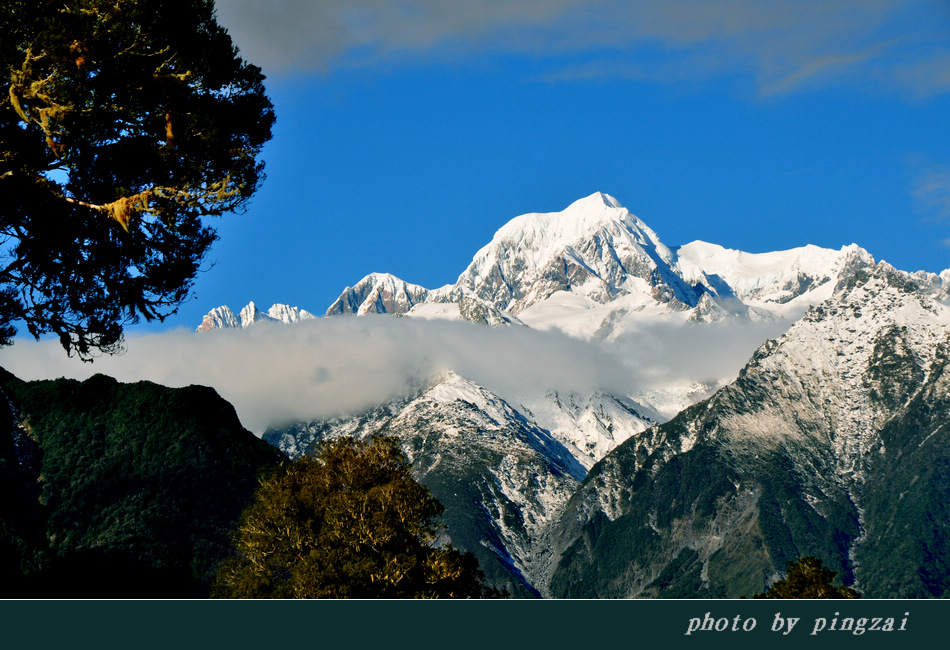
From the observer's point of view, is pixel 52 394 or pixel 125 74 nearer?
pixel 125 74

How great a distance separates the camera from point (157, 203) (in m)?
28.0

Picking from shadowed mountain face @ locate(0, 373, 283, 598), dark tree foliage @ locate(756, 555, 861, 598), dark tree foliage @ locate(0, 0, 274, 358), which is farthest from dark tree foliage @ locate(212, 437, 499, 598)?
shadowed mountain face @ locate(0, 373, 283, 598)

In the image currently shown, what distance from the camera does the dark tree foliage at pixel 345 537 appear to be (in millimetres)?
39750

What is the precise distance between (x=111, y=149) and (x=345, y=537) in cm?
1800

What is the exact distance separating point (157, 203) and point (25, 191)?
10.4 feet

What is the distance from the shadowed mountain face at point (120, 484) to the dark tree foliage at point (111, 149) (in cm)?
8528

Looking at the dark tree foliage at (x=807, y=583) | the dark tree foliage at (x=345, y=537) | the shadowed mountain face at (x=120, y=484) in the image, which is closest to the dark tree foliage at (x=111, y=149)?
the dark tree foliage at (x=345, y=537)

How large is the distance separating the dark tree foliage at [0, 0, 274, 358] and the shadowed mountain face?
85281mm

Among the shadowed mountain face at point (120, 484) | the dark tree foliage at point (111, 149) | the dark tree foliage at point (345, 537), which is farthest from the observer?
the shadowed mountain face at point (120, 484)

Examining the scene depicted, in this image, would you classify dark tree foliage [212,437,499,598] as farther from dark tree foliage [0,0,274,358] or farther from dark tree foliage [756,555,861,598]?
dark tree foliage [756,555,861,598]

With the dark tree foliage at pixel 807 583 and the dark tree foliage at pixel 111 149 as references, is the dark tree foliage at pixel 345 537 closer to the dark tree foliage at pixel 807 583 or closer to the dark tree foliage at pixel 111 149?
the dark tree foliage at pixel 111 149

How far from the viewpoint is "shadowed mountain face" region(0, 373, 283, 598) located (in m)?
127

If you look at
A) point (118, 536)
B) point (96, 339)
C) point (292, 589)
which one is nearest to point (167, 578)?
point (118, 536)
